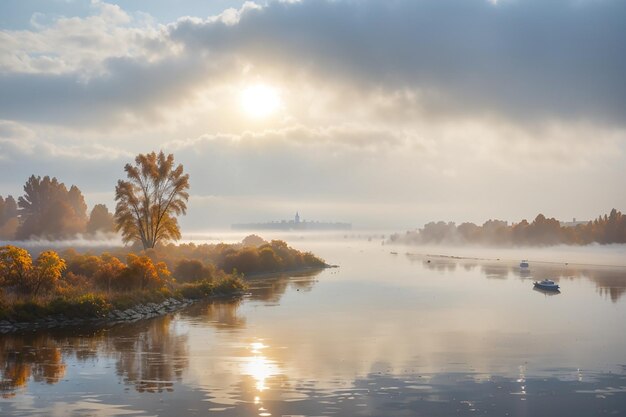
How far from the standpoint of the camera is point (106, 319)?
48.1m

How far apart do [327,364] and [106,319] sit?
75.2 ft

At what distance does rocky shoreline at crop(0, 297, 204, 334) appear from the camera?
4269cm

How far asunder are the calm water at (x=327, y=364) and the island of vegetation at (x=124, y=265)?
4.32 meters

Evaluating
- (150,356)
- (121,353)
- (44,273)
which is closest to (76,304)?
(44,273)

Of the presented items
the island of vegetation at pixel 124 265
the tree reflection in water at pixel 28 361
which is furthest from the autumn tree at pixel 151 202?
the tree reflection in water at pixel 28 361

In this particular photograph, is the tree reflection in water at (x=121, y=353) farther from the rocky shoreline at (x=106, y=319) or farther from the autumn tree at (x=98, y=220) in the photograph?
the autumn tree at (x=98, y=220)

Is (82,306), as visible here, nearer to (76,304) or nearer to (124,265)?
(76,304)

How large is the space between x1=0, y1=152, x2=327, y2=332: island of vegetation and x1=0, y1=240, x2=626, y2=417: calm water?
4322 mm

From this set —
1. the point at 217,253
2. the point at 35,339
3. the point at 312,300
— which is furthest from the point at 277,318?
the point at 217,253

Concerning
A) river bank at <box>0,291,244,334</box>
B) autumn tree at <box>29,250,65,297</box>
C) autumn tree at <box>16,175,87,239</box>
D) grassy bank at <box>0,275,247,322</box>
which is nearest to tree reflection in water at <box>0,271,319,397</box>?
river bank at <box>0,291,244,334</box>

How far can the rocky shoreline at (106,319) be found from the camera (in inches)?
1681

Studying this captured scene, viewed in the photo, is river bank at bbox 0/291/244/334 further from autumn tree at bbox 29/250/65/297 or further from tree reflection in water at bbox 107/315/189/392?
autumn tree at bbox 29/250/65/297

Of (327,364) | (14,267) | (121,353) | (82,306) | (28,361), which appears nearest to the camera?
(28,361)

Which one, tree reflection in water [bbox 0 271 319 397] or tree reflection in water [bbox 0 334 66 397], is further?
tree reflection in water [bbox 0 271 319 397]
